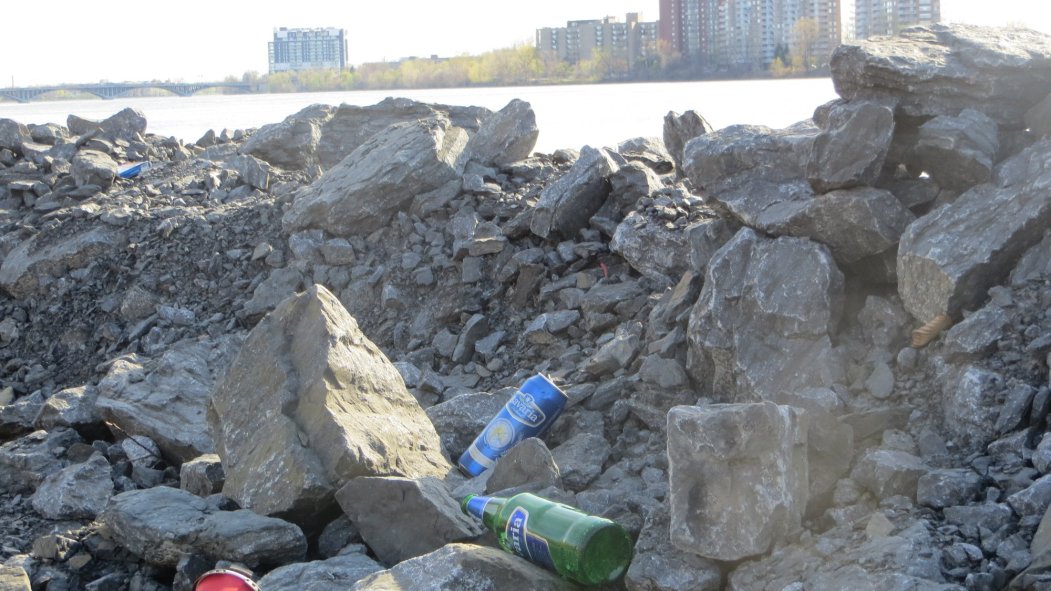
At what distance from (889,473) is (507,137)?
570 cm

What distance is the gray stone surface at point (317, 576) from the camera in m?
3.99

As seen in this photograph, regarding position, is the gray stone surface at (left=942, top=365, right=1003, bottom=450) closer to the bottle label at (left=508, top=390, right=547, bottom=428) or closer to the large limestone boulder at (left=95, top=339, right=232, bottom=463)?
the bottle label at (left=508, top=390, right=547, bottom=428)

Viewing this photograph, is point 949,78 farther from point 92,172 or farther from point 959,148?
point 92,172

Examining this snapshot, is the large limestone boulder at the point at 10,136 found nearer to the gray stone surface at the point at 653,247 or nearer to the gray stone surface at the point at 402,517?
the gray stone surface at the point at 653,247

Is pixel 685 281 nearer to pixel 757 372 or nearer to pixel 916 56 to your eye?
pixel 757 372

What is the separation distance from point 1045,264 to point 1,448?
5.60m

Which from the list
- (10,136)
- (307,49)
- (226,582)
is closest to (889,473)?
(226,582)

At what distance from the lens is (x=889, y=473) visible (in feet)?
12.3

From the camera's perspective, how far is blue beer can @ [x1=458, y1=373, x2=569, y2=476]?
5.04 meters

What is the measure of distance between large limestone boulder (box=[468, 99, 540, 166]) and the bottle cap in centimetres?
478

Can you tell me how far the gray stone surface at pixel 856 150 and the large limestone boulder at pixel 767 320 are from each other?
32 centimetres

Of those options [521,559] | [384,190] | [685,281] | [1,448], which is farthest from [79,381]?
[521,559]

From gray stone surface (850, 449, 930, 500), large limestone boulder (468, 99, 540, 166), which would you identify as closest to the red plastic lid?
gray stone surface (850, 449, 930, 500)

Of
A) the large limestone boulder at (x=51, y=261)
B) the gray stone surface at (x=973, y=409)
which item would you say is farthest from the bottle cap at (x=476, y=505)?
the large limestone boulder at (x=51, y=261)
